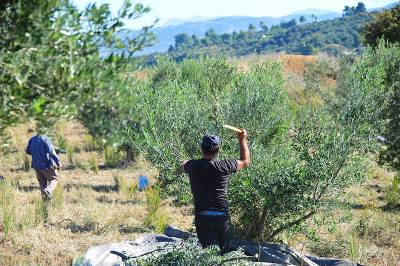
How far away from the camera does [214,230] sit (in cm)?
614

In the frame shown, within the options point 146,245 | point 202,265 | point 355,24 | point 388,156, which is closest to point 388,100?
point 388,156

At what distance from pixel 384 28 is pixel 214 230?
77.6ft

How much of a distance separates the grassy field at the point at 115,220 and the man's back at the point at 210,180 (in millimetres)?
1868

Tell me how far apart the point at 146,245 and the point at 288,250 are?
212cm

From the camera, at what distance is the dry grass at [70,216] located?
827cm

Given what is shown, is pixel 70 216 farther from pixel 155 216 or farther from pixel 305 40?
pixel 305 40

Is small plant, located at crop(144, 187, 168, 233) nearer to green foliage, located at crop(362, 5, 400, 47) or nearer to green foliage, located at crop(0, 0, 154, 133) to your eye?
green foliage, located at crop(0, 0, 154, 133)

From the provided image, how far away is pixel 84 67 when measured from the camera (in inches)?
131

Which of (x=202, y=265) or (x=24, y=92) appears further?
(x=202, y=265)

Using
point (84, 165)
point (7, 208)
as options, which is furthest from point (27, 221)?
point (84, 165)

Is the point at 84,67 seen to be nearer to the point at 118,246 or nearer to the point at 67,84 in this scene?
the point at 67,84

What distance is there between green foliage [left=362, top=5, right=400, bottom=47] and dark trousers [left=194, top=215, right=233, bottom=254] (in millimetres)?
22819

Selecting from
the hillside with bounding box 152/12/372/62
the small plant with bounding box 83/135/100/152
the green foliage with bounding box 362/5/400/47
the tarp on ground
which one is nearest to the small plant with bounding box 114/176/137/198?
the tarp on ground

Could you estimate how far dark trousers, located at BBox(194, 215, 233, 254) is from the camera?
19.9 feet
